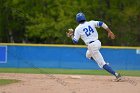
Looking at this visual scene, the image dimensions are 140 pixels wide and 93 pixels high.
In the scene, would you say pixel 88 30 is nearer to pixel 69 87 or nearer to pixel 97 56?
pixel 97 56

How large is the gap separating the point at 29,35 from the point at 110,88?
28684mm

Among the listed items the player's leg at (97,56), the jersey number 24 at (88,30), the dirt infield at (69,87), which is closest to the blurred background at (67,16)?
the player's leg at (97,56)

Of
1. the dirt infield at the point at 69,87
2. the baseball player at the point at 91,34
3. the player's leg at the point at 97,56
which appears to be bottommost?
the dirt infield at the point at 69,87

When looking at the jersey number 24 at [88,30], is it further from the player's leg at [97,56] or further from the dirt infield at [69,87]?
the dirt infield at [69,87]

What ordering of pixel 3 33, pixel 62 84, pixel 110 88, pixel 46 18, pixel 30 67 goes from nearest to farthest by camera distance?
pixel 110 88
pixel 62 84
pixel 30 67
pixel 46 18
pixel 3 33

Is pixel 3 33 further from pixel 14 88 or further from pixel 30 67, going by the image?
pixel 14 88

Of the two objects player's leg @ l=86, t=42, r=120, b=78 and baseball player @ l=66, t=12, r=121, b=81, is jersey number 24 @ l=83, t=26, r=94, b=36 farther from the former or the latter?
player's leg @ l=86, t=42, r=120, b=78

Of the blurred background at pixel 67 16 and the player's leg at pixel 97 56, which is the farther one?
the blurred background at pixel 67 16

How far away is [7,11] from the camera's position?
133 ft

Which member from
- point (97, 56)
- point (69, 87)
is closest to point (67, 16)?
point (97, 56)

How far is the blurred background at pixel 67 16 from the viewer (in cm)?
3481

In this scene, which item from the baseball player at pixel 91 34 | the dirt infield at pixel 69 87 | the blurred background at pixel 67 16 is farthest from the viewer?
the blurred background at pixel 67 16

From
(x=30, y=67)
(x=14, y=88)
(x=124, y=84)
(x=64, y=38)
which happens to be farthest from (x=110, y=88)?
(x=64, y=38)

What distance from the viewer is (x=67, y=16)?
35.7 metres
